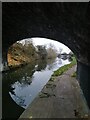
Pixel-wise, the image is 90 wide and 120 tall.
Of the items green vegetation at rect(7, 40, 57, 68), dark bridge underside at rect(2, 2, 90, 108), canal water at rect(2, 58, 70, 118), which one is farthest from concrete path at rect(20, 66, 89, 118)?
green vegetation at rect(7, 40, 57, 68)

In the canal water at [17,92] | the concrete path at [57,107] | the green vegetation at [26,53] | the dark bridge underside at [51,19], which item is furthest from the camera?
the green vegetation at [26,53]

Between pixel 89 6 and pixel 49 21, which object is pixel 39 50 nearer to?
pixel 49 21

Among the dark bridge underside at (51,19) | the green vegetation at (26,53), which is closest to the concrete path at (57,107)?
the dark bridge underside at (51,19)

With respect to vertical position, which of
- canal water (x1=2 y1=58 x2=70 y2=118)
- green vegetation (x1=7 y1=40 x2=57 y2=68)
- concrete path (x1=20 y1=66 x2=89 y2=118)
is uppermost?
green vegetation (x1=7 y1=40 x2=57 y2=68)

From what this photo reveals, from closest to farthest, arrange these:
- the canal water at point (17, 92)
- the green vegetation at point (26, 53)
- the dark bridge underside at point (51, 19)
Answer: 1. the dark bridge underside at point (51, 19)
2. the canal water at point (17, 92)
3. the green vegetation at point (26, 53)

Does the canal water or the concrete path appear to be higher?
the concrete path

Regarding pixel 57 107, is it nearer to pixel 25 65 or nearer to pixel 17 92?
pixel 17 92

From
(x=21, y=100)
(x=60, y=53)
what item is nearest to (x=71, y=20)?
(x=21, y=100)

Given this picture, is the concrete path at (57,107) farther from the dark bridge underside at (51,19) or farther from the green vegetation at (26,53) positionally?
the green vegetation at (26,53)

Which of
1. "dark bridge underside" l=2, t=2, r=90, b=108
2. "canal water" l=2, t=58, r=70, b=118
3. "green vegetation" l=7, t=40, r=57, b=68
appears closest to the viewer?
"dark bridge underside" l=2, t=2, r=90, b=108

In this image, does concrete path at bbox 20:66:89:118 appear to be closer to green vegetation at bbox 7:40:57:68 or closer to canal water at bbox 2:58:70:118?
canal water at bbox 2:58:70:118

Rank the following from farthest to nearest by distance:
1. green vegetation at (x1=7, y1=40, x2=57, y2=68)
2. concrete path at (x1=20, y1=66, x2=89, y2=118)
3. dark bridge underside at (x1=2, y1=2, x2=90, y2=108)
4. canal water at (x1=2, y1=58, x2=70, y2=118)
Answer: green vegetation at (x1=7, y1=40, x2=57, y2=68) < canal water at (x1=2, y1=58, x2=70, y2=118) < dark bridge underside at (x1=2, y1=2, x2=90, y2=108) < concrete path at (x1=20, y1=66, x2=89, y2=118)

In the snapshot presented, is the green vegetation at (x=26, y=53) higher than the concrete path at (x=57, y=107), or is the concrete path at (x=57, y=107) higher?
the green vegetation at (x=26, y=53)

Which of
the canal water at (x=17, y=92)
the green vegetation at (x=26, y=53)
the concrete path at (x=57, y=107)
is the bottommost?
Result: the canal water at (x=17, y=92)
